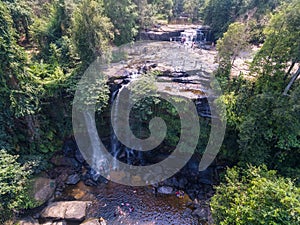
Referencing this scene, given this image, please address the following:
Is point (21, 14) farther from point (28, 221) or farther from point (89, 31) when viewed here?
point (28, 221)

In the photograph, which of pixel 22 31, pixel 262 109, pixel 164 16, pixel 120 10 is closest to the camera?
pixel 262 109

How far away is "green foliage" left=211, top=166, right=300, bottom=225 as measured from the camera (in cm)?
848

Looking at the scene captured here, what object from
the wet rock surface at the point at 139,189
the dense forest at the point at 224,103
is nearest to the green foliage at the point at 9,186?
the dense forest at the point at 224,103

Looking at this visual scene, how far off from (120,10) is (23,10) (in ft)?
36.8

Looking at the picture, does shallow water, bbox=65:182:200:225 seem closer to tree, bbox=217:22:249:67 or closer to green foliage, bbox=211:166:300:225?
green foliage, bbox=211:166:300:225

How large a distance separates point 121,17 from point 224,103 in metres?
15.4

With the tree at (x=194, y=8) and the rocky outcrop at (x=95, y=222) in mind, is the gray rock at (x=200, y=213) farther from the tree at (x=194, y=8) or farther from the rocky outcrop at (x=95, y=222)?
the tree at (x=194, y=8)

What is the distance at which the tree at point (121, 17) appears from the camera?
71.3ft

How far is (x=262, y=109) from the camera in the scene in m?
13.8

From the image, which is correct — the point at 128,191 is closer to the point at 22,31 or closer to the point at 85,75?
the point at 85,75

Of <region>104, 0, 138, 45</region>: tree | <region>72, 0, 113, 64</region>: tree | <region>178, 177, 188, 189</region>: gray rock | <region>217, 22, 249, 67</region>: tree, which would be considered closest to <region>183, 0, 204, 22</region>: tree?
<region>104, 0, 138, 45</region>: tree

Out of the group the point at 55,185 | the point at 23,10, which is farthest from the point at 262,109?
the point at 23,10

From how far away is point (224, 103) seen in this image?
15.9 metres

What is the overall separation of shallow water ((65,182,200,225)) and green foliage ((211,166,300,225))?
4354mm
